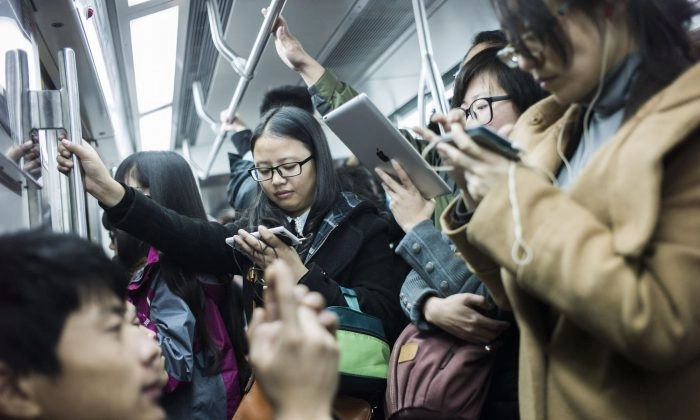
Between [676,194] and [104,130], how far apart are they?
3442mm

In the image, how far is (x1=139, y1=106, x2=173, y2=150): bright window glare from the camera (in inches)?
210

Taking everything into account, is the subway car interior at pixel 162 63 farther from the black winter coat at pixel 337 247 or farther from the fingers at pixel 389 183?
the fingers at pixel 389 183

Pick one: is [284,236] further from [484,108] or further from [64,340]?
[64,340]

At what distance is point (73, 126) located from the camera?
81.6 inches

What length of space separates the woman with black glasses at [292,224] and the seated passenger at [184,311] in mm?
91

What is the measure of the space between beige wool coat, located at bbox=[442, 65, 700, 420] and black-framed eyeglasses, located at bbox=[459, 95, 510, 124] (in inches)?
33.8

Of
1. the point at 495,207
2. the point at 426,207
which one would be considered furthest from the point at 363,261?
the point at 495,207

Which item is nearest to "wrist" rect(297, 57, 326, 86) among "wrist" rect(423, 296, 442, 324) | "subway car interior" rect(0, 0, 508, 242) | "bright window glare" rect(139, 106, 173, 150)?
"subway car interior" rect(0, 0, 508, 242)

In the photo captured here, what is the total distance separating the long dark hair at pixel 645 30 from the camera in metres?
1.33

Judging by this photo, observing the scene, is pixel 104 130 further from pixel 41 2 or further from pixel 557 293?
pixel 557 293

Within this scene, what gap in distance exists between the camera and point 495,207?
1.30 metres

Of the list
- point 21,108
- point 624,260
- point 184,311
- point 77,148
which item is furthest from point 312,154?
point 624,260

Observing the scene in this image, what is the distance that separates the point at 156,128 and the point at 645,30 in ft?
15.8

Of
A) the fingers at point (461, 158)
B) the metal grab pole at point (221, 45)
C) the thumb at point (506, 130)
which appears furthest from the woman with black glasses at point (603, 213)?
the metal grab pole at point (221, 45)
